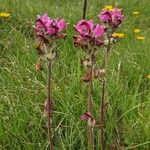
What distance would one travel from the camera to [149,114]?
3328mm

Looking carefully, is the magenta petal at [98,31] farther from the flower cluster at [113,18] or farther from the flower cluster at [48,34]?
the flower cluster at [113,18]

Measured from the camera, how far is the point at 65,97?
3.48 metres

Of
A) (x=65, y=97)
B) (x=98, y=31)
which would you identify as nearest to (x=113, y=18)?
(x=98, y=31)

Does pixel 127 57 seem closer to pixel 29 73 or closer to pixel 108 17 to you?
pixel 29 73

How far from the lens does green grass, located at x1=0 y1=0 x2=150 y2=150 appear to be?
313 cm

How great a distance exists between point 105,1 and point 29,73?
4.03 meters

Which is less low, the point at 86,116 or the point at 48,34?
the point at 48,34

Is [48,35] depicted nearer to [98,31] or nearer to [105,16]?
[98,31]

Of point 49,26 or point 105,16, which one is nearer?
point 49,26

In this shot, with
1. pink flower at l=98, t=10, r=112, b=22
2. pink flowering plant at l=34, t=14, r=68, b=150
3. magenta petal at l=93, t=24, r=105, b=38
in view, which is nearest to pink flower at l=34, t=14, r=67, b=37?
pink flowering plant at l=34, t=14, r=68, b=150

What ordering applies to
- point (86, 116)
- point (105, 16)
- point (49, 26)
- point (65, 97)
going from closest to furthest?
point (49, 26) < point (86, 116) < point (105, 16) < point (65, 97)

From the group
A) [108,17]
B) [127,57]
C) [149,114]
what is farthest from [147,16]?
[108,17]

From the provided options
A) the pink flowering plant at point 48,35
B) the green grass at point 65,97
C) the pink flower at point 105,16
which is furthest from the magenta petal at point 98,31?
the green grass at point 65,97

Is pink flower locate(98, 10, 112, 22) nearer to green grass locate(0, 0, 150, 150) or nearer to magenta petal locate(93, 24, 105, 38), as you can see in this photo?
magenta petal locate(93, 24, 105, 38)
